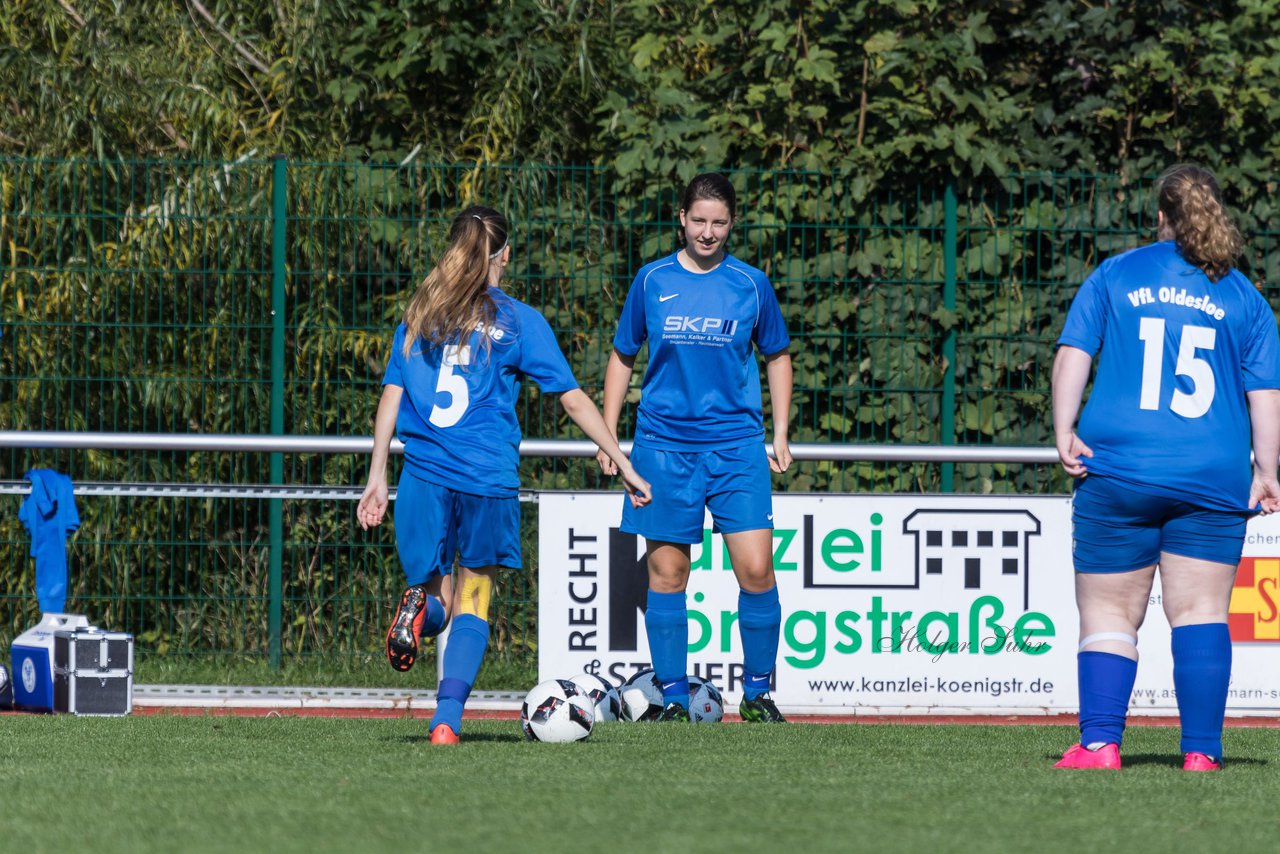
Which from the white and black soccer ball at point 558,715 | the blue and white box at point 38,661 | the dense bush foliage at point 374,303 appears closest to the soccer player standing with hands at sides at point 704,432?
the white and black soccer ball at point 558,715

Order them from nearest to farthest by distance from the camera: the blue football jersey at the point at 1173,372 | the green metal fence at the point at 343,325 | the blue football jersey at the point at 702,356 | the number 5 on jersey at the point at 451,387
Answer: the blue football jersey at the point at 1173,372 < the number 5 on jersey at the point at 451,387 < the blue football jersey at the point at 702,356 < the green metal fence at the point at 343,325

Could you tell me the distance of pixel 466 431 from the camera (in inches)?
238

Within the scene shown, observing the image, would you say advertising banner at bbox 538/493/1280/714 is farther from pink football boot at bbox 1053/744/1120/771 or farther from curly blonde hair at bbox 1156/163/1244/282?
curly blonde hair at bbox 1156/163/1244/282

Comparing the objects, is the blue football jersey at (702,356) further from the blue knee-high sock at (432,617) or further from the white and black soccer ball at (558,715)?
the blue knee-high sock at (432,617)

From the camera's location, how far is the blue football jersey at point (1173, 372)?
5.31 metres

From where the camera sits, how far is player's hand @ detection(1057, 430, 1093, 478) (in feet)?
17.7

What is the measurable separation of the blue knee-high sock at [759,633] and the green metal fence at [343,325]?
151 cm

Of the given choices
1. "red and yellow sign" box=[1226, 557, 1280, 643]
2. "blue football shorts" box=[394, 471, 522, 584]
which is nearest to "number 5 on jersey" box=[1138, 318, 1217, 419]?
"blue football shorts" box=[394, 471, 522, 584]

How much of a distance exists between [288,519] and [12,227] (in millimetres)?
1960

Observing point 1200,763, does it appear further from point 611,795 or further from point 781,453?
point 781,453

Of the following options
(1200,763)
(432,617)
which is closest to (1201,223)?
(1200,763)

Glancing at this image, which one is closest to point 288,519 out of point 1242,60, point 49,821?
point 49,821

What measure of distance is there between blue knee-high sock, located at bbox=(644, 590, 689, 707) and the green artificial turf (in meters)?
0.70

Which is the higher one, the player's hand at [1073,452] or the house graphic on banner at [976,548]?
the player's hand at [1073,452]
